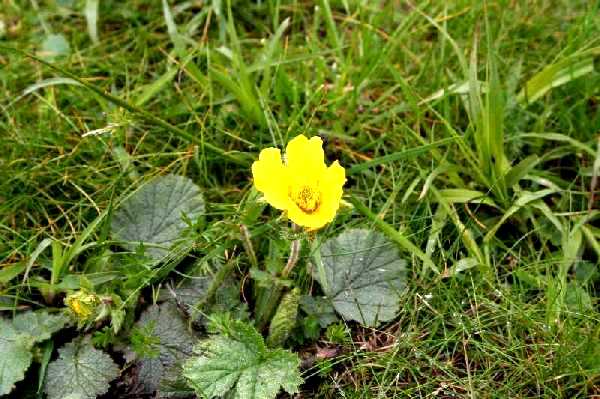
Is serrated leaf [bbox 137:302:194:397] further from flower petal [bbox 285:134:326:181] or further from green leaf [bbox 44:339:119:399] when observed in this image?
flower petal [bbox 285:134:326:181]

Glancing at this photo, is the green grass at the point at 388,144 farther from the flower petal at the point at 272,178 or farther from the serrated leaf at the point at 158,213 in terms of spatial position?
the flower petal at the point at 272,178

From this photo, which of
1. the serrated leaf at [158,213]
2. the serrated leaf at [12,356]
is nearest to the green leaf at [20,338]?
the serrated leaf at [12,356]

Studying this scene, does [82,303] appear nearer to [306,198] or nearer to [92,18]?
[306,198]

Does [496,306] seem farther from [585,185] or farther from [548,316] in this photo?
[585,185]

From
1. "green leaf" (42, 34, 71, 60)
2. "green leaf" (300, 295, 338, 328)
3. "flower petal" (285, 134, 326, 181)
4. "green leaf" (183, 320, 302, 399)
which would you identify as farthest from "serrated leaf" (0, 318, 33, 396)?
"green leaf" (42, 34, 71, 60)

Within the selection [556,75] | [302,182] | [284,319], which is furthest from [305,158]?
[556,75]
